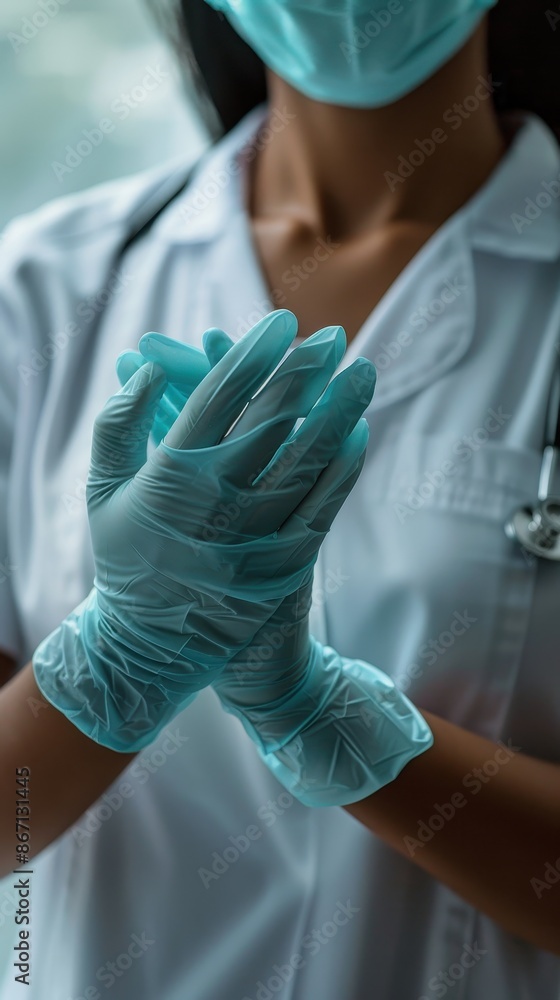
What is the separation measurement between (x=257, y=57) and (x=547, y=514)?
680mm

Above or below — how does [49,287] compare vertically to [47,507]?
above

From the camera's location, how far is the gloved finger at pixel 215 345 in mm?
596

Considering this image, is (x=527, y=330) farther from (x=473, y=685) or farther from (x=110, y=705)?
(x=110, y=705)

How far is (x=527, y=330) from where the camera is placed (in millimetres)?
797

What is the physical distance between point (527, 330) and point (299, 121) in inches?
13.1

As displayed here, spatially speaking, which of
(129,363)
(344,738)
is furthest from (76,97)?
(344,738)

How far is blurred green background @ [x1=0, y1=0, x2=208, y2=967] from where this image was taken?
1.28m

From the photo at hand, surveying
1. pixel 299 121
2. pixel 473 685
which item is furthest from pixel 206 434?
pixel 299 121

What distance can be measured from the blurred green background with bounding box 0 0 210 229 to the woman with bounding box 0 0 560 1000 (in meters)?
0.50

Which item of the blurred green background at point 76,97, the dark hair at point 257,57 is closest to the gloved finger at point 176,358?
the dark hair at point 257,57

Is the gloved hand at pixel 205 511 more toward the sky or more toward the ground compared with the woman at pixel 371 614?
more toward the sky

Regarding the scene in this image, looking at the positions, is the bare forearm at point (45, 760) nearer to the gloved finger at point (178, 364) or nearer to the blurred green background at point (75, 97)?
the gloved finger at point (178, 364)

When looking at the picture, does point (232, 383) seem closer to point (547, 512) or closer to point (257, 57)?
point (547, 512)

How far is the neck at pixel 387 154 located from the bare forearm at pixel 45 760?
1.88 feet
